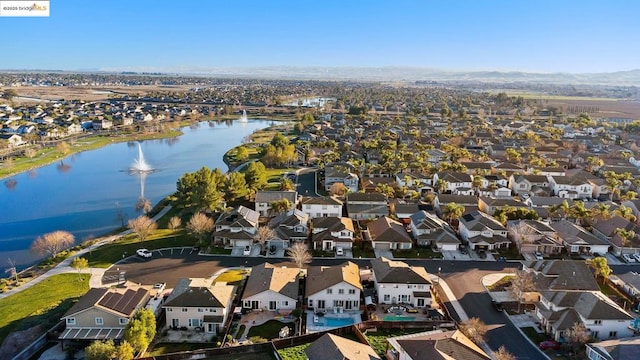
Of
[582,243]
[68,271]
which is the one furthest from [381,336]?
[68,271]

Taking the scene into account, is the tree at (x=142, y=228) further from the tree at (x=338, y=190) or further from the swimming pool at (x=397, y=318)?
the swimming pool at (x=397, y=318)

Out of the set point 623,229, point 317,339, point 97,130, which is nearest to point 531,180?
point 623,229

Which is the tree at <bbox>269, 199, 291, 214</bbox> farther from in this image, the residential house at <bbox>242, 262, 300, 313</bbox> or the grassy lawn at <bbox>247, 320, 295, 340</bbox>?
the grassy lawn at <bbox>247, 320, 295, 340</bbox>

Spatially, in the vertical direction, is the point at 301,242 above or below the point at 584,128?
below

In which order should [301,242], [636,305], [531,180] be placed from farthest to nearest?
1. [531,180]
2. [301,242]
3. [636,305]

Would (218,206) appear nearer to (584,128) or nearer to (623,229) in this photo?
(623,229)

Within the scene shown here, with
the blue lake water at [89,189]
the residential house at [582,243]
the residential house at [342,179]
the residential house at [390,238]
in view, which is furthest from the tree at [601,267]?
the blue lake water at [89,189]
